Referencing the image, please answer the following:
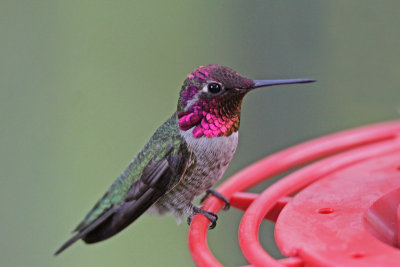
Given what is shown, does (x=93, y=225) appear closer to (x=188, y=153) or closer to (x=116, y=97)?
(x=188, y=153)

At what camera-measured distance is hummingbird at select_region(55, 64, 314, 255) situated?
274 cm

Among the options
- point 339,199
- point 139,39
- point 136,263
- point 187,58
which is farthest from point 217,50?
point 339,199

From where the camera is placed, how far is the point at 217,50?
236 inches

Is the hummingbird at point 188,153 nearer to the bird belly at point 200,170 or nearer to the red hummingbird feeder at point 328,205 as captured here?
the bird belly at point 200,170

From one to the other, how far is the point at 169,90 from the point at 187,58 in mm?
347

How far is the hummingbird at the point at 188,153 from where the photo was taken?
2744 millimetres

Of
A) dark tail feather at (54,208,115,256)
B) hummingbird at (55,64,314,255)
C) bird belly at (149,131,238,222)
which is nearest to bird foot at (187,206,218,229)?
hummingbird at (55,64,314,255)

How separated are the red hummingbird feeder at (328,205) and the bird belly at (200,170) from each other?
9 cm

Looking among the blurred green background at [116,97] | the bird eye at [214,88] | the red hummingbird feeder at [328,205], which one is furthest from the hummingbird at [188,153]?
the blurred green background at [116,97]

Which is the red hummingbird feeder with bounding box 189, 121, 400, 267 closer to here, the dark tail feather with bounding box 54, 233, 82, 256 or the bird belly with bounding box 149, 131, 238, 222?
the bird belly with bounding box 149, 131, 238, 222

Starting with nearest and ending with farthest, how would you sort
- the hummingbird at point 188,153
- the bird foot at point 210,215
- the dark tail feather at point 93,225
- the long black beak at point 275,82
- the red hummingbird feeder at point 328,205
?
1. the red hummingbird feeder at point 328,205
2. the long black beak at point 275,82
3. the bird foot at point 210,215
4. the hummingbird at point 188,153
5. the dark tail feather at point 93,225

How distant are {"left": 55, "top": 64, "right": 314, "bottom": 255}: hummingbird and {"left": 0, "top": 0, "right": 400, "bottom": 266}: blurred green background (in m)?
2.78

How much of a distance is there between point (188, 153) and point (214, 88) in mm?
322

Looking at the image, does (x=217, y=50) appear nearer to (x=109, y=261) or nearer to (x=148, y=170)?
(x=109, y=261)
